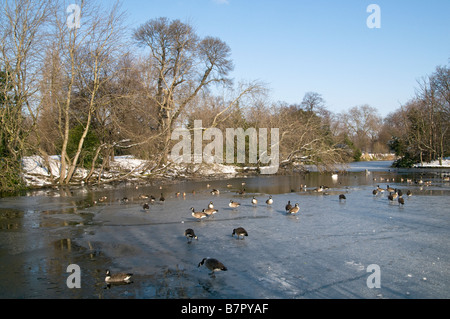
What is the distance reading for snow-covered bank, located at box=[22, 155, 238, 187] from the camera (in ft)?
71.4

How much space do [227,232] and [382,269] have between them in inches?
167

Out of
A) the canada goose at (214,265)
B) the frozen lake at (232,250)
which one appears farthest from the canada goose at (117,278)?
the canada goose at (214,265)

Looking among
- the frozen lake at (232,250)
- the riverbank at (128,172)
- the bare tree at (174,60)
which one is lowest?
the frozen lake at (232,250)

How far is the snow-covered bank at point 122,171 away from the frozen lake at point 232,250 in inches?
294

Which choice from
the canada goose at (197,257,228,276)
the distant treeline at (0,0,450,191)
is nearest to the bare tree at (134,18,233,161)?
the distant treeline at (0,0,450,191)

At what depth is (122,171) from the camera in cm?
2566

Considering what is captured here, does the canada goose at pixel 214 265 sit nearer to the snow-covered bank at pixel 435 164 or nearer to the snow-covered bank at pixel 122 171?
the snow-covered bank at pixel 122 171

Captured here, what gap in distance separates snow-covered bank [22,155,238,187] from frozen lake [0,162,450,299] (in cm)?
748

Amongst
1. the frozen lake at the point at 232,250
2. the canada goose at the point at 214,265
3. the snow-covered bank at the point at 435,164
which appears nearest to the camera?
the frozen lake at the point at 232,250

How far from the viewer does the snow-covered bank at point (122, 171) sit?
71.4 ft

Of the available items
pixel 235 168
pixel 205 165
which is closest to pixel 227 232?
pixel 205 165
